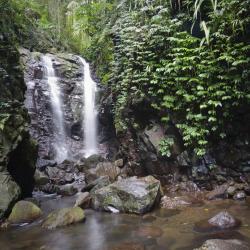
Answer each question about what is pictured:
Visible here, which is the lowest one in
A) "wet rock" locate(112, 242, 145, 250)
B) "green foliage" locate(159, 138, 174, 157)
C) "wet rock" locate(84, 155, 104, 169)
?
"wet rock" locate(112, 242, 145, 250)

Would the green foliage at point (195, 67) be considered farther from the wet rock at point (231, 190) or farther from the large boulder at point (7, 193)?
the large boulder at point (7, 193)

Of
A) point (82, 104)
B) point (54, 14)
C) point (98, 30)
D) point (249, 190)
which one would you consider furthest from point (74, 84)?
point (249, 190)

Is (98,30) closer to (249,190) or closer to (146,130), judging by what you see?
(146,130)

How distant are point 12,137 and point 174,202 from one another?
4.40 metres

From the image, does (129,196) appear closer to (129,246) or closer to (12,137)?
(129,246)

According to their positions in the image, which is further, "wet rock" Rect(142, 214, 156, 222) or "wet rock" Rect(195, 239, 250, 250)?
"wet rock" Rect(142, 214, 156, 222)

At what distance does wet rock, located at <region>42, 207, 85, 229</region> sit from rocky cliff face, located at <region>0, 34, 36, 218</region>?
1.08 m

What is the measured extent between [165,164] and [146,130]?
121cm

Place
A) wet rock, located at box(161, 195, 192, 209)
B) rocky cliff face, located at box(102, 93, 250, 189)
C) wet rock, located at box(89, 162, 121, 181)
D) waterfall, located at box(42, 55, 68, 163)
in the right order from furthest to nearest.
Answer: waterfall, located at box(42, 55, 68, 163) → wet rock, located at box(89, 162, 121, 181) → rocky cliff face, located at box(102, 93, 250, 189) → wet rock, located at box(161, 195, 192, 209)

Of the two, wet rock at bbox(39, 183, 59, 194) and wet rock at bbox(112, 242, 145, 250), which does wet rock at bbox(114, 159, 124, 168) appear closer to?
wet rock at bbox(39, 183, 59, 194)

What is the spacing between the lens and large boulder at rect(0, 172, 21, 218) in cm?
736

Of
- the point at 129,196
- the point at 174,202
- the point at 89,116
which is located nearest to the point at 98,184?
the point at 129,196

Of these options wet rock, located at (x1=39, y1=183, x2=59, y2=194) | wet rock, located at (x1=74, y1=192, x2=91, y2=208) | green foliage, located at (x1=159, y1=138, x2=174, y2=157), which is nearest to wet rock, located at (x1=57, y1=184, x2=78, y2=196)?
wet rock, located at (x1=39, y1=183, x2=59, y2=194)

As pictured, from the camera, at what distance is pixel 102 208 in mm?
8047
